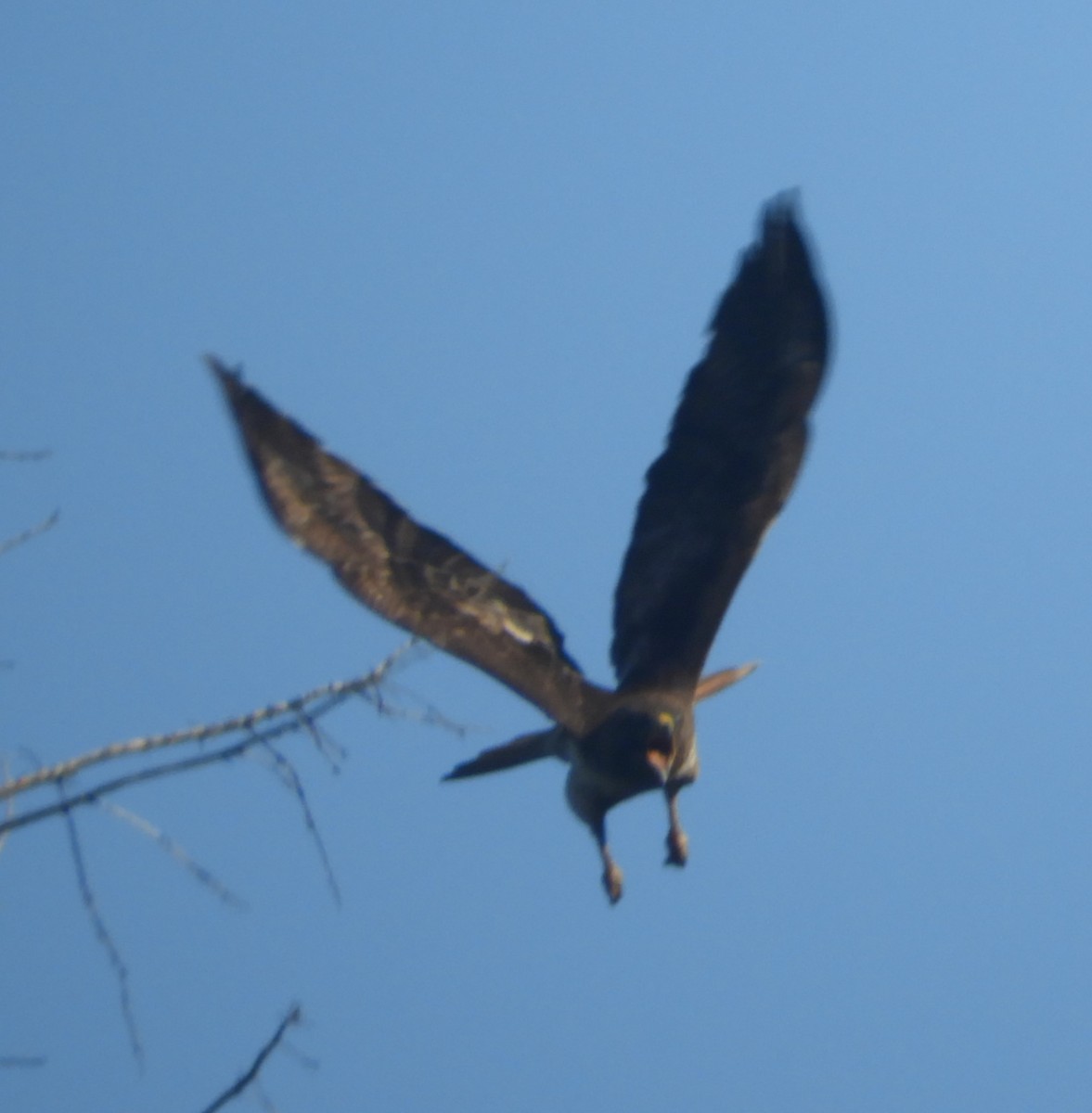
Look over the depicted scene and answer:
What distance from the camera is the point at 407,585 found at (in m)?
5.92

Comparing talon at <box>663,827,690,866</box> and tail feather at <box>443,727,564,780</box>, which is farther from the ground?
tail feather at <box>443,727,564,780</box>

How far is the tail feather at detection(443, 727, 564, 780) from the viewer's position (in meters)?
6.57

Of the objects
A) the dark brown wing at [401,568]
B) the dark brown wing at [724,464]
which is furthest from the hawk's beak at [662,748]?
the dark brown wing at [724,464]

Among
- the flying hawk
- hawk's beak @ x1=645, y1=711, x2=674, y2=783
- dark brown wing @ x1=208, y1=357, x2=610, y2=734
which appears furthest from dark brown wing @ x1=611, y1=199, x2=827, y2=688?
dark brown wing @ x1=208, y1=357, x2=610, y2=734

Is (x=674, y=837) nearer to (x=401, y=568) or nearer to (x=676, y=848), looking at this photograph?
(x=676, y=848)

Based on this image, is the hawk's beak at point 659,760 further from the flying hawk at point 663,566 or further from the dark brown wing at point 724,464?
the dark brown wing at point 724,464

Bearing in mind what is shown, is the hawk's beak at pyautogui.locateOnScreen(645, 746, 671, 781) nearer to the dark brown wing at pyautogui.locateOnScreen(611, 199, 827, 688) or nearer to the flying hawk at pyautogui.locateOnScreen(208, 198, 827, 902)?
the flying hawk at pyautogui.locateOnScreen(208, 198, 827, 902)

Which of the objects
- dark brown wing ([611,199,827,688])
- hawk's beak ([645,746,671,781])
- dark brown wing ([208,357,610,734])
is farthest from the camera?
dark brown wing ([611,199,827,688])

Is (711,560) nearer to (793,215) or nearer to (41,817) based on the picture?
(793,215)

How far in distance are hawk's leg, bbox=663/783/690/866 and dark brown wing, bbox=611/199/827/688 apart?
386 mm

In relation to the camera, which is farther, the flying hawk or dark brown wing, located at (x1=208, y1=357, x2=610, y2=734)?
the flying hawk

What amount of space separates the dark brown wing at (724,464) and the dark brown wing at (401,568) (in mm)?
463

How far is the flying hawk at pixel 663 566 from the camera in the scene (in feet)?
19.5

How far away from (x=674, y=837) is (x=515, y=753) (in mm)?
635
